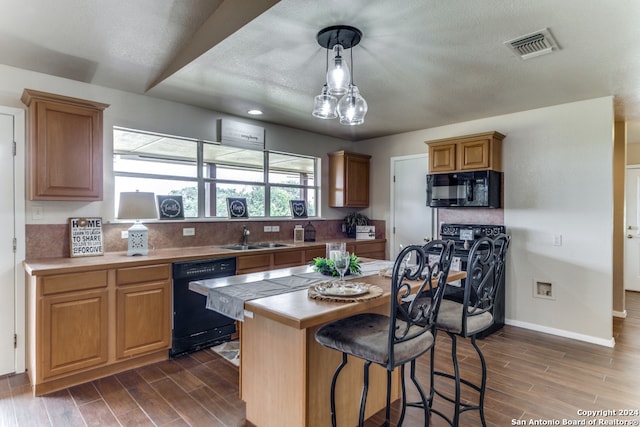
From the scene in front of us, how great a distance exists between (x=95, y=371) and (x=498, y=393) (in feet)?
9.84

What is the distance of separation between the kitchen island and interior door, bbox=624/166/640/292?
18.3 ft

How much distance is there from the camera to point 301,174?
5.09 metres

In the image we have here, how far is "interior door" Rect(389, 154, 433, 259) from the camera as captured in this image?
4.89 metres

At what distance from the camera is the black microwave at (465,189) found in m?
3.96

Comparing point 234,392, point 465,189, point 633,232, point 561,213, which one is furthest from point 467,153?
point 633,232

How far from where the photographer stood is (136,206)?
3109mm

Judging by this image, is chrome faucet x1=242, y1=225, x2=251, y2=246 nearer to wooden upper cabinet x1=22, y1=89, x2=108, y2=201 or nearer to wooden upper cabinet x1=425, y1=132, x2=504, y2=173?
wooden upper cabinet x1=22, y1=89, x2=108, y2=201

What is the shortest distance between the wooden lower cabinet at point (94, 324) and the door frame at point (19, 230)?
18 cm

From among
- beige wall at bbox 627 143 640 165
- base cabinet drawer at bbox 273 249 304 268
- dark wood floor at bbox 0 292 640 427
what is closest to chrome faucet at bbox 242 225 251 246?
base cabinet drawer at bbox 273 249 304 268

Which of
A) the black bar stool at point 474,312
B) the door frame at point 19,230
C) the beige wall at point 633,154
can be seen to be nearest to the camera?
the black bar stool at point 474,312

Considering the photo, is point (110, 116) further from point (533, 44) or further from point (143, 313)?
point (533, 44)

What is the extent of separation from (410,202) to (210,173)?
2.73 meters

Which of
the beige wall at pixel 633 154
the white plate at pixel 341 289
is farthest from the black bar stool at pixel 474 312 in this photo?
the beige wall at pixel 633 154

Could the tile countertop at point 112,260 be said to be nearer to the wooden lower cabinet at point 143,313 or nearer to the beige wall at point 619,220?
the wooden lower cabinet at point 143,313
